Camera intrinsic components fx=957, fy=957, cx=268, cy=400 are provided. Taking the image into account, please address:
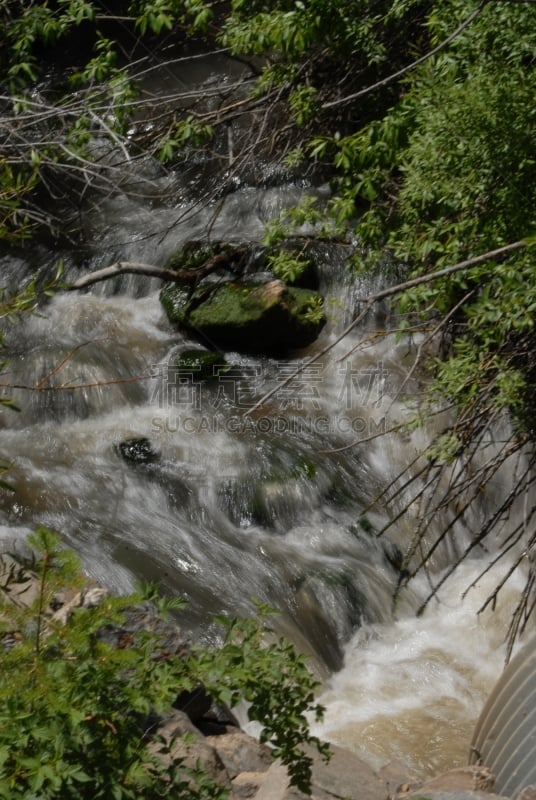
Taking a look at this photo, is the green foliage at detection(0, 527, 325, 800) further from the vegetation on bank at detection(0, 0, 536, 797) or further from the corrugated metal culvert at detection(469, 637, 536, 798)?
the corrugated metal culvert at detection(469, 637, 536, 798)

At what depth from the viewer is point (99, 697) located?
2373 mm

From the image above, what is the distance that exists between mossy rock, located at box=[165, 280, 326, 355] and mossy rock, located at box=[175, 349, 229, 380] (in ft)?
0.85

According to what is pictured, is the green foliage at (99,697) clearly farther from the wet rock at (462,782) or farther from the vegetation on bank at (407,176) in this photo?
the wet rock at (462,782)

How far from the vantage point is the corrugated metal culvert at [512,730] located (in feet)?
11.3

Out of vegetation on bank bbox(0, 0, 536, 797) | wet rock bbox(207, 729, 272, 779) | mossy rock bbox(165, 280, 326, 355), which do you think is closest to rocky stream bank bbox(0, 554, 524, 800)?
wet rock bbox(207, 729, 272, 779)

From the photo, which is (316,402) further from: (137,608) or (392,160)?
(137,608)

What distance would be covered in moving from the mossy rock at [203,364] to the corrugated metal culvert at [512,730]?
3862 mm

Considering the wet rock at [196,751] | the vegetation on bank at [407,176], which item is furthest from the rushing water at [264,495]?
the wet rock at [196,751]

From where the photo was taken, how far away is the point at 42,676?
2.37m

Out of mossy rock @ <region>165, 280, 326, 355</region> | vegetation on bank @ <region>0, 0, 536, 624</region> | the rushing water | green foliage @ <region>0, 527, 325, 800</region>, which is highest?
vegetation on bank @ <region>0, 0, 536, 624</region>

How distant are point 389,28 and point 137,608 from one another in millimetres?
4267

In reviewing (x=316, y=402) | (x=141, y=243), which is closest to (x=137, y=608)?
(x=316, y=402)

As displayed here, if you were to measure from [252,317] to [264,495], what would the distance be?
1.76 m

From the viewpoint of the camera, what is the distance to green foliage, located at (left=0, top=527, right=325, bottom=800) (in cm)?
223
